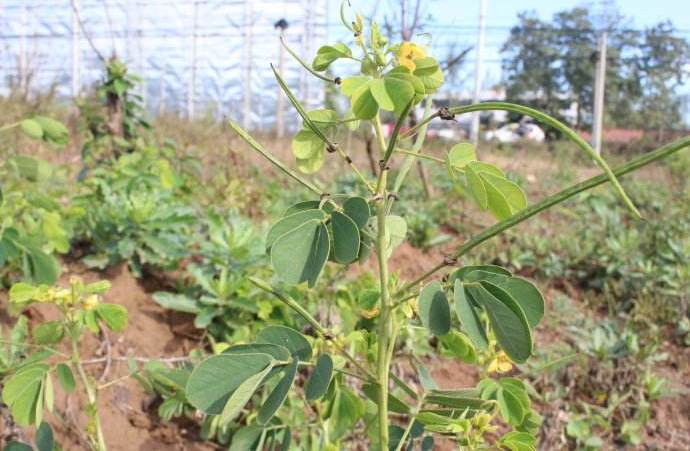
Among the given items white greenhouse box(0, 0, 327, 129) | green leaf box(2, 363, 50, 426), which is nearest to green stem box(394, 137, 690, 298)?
green leaf box(2, 363, 50, 426)

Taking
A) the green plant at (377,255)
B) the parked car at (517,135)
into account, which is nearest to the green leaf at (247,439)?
the green plant at (377,255)

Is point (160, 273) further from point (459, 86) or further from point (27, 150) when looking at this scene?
point (459, 86)

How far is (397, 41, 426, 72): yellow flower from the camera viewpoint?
74 centimetres

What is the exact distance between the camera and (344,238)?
75cm

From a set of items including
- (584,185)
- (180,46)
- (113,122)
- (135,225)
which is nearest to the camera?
(584,185)

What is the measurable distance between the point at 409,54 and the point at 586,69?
13023 mm

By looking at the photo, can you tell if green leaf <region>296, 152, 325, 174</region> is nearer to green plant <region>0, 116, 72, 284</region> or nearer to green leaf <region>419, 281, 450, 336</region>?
green leaf <region>419, 281, 450, 336</region>

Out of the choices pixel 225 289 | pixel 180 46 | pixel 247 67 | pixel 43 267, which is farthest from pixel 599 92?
pixel 43 267

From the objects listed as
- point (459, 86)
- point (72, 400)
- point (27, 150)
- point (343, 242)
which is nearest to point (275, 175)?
point (27, 150)

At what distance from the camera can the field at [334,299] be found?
0.74 metres

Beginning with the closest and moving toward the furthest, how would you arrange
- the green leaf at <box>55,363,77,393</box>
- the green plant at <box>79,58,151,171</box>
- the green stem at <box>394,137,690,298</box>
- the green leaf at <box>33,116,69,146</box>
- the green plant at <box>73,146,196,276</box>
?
the green stem at <box>394,137,690,298</box>, the green leaf at <box>55,363,77,393</box>, the green leaf at <box>33,116,69,146</box>, the green plant at <box>73,146,196,276</box>, the green plant at <box>79,58,151,171</box>

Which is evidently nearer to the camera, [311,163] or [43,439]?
[311,163]

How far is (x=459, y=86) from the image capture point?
10219 millimetres

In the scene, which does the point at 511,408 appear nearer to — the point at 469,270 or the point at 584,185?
the point at 469,270
